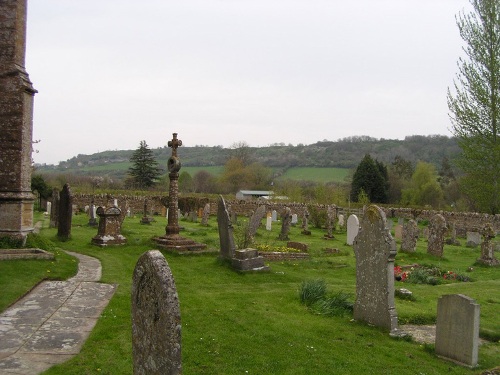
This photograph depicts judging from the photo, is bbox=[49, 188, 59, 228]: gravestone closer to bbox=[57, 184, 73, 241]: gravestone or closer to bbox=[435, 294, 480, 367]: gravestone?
bbox=[57, 184, 73, 241]: gravestone

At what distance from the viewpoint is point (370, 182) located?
55.8 metres

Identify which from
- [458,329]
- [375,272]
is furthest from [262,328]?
[458,329]

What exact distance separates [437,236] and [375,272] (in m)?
11.4

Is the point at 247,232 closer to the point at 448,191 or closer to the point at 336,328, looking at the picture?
the point at 336,328

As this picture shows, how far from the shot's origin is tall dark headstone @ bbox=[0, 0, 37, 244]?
1230 centimetres

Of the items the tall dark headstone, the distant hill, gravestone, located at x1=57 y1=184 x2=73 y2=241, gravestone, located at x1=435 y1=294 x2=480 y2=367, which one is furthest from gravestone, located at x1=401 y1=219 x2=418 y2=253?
the distant hill

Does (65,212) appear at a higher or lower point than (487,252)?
higher

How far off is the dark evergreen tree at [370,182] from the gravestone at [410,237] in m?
36.0

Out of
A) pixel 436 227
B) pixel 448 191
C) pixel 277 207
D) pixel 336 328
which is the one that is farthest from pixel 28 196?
pixel 448 191

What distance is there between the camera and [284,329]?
7.96m

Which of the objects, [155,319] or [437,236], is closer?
[155,319]

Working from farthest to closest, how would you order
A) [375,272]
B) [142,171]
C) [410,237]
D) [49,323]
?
[142,171] < [410,237] < [375,272] < [49,323]

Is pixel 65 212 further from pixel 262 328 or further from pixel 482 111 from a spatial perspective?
pixel 482 111

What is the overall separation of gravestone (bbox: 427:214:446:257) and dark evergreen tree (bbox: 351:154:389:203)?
36.2 meters
